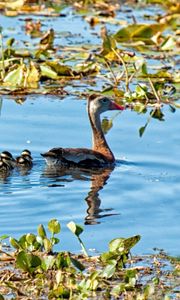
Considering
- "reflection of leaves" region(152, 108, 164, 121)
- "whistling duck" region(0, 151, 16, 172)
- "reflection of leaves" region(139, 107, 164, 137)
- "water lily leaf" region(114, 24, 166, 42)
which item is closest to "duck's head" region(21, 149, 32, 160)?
"whistling duck" region(0, 151, 16, 172)

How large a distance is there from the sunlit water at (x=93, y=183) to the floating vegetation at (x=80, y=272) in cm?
47

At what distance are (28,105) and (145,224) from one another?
534 cm

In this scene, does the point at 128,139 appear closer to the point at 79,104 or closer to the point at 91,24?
the point at 79,104

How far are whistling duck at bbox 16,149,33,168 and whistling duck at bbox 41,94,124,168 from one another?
19 centimetres

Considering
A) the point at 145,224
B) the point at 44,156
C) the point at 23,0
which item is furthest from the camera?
the point at 23,0

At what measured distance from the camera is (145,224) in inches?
392

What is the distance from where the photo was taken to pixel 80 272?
821cm

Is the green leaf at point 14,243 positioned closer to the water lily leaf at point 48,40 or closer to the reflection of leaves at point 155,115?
the reflection of leaves at point 155,115

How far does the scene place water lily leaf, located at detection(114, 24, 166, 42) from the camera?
19.8 m

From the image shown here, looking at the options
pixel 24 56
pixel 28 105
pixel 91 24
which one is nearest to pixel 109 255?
pixel 28 105

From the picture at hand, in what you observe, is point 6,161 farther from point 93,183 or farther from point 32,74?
point 32,74

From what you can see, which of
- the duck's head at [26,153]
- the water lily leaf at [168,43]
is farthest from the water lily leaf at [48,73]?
the duck's head at [26,153]

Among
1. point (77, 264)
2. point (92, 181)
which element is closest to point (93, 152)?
point (92, 181)

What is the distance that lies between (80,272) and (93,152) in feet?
15.0
